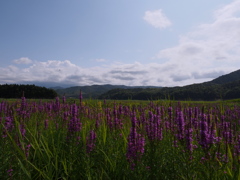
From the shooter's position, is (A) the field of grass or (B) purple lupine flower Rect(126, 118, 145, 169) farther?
(B) purple lupine flower Rect(126, 118, 145, 169)

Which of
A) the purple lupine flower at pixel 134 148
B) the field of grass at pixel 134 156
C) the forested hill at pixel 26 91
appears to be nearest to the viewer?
the field of grass at pixel 134 156

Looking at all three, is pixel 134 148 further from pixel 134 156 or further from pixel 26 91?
pixel 26 91

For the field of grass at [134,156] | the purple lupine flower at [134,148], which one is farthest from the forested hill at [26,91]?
the purple lupine flower at [134,148]

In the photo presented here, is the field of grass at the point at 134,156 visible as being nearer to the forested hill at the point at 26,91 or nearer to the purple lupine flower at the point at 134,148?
the purple lupine flower at the point at 134,148

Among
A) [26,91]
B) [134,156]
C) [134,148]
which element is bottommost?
[134,156]

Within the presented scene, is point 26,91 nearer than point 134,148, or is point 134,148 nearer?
point 134,148

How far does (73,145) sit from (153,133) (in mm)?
1898

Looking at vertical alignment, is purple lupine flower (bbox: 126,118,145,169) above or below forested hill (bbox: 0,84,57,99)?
below

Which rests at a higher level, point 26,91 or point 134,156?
point 26,91

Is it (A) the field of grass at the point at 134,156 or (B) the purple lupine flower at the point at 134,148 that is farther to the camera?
(B) the purple lupine flower at the point at 134,148

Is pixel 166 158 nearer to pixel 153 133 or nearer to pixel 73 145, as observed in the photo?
pixel 153 133

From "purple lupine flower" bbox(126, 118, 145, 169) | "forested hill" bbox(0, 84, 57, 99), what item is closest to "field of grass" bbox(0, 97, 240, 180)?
"purple lupine flower" bbox(126, 118, 145, 169)

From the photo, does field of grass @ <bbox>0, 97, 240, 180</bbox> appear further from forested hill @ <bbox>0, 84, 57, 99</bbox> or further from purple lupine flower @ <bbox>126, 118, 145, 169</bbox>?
forested hill @ <bbox>0, 84, 57, 99</bbox>

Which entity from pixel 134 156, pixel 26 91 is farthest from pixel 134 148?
pixel 26 91
